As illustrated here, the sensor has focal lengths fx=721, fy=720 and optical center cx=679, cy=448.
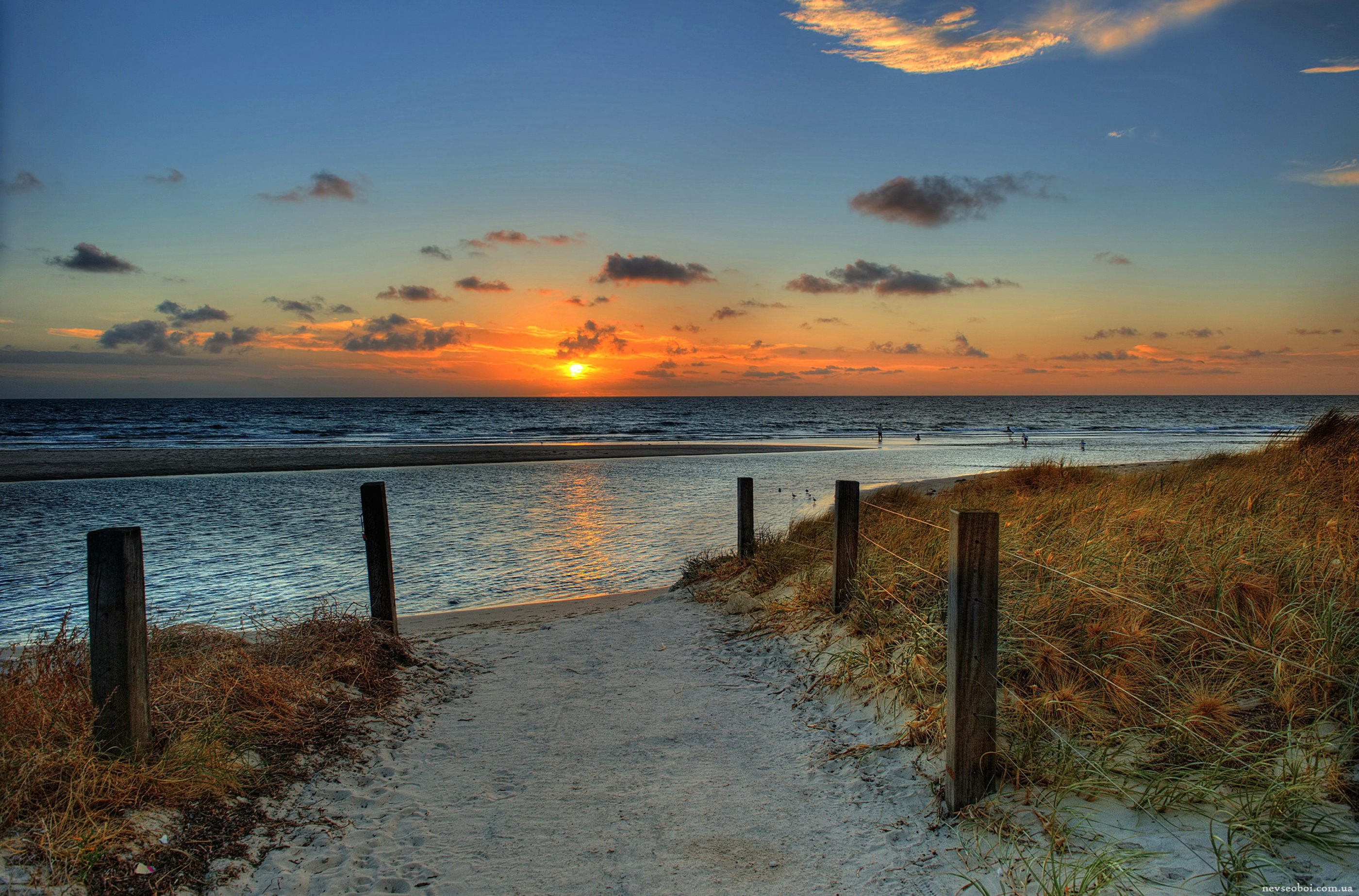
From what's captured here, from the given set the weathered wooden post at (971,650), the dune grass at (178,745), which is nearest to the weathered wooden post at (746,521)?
the dune grass at (178,745)

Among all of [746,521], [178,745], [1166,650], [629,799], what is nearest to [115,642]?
[178,745]

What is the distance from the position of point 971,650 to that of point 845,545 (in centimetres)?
339

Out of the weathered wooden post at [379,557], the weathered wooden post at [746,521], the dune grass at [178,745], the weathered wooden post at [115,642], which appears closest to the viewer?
the dune grass at [178,745]

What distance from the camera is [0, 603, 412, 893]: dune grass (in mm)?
3482

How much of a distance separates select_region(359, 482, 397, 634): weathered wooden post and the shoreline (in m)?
24.3

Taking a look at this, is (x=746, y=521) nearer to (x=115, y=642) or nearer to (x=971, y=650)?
(x=971, y=650)

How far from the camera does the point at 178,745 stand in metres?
4.35

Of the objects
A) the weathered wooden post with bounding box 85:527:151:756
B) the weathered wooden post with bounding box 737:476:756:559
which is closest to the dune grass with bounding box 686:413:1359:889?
the weathered wooden post with bounding box 737:476:756:559

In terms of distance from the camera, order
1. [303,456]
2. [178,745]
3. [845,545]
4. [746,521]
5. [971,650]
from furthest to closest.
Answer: [303,456], [746,521], [845,545], [178,745], [971,650]

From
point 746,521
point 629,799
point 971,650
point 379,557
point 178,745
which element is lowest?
point 629,799

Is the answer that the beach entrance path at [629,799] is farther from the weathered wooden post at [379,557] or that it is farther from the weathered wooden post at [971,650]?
the weathered wooden post at [379,557]

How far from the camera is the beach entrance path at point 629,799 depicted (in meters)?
3.95

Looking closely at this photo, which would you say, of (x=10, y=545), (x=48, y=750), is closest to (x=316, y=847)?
(x=48, y=750)

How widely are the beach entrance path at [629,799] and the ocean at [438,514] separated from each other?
9.42 feet
